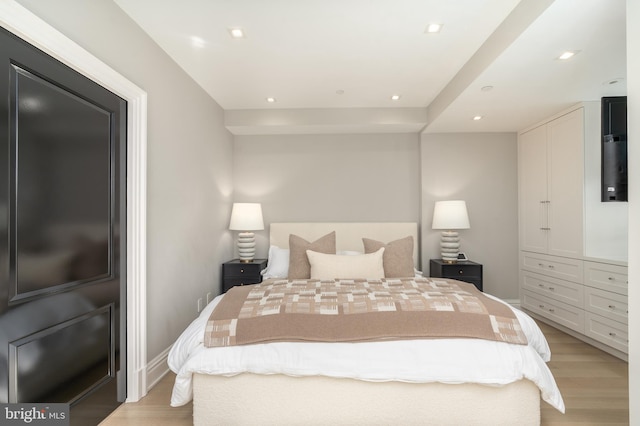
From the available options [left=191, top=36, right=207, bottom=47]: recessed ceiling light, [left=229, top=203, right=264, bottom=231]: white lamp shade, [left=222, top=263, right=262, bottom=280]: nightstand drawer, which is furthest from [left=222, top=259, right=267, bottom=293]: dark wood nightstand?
[left=191, top=36, right=207, bottom=47]: recessed ceiling light

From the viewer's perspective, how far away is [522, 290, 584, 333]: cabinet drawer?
11.1ft

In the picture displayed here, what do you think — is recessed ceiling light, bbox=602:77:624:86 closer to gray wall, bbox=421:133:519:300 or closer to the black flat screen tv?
the black flat screen tv

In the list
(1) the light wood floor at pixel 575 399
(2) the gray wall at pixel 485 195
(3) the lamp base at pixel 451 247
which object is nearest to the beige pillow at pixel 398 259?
(3) the lamp base at pixel 451 247

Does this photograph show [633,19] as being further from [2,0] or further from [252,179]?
[252,179]

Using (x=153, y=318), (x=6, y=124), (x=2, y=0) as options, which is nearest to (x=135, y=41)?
(x=2, y=0)

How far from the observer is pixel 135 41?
93.5 inches

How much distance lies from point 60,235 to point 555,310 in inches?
174

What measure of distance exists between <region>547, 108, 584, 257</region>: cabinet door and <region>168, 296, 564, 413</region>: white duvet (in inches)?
83.5

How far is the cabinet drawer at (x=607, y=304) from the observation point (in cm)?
289

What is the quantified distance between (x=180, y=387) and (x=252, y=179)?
9.98 ft

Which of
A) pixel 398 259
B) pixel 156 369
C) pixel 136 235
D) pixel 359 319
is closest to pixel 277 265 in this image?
pixel 398 259

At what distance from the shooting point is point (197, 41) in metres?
2.62

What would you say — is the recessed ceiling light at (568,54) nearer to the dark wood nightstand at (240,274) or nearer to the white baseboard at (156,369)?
the dark wood nightstand at (240,274)

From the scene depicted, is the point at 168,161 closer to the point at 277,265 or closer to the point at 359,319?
the point at 277,265
